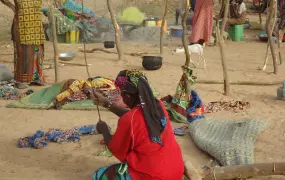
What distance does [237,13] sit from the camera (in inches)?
472

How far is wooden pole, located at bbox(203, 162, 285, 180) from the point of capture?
3799 millimetres

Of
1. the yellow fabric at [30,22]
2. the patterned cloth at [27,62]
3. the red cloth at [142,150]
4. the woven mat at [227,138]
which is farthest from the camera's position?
the patterned cloth at [27,62]

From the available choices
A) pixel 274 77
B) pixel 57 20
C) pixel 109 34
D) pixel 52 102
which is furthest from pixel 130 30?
pixel 52 102

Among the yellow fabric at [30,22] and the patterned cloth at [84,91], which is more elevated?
the yellow fabric at [30,22]

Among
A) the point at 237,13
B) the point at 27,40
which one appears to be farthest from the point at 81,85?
the point at 237,13

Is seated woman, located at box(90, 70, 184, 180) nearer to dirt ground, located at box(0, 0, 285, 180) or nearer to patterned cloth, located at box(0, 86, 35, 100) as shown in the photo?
dirt ground, located at box(0, 0, 285, 180)

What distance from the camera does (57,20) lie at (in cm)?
1080

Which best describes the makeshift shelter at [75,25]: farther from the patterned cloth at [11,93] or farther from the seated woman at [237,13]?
the patterned cloth at [11,93]

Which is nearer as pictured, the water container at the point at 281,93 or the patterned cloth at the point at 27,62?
the water container at the point at 281,93

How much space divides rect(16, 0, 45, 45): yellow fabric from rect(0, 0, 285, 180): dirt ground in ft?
2.81

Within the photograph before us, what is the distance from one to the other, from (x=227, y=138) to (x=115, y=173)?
1.67 metres

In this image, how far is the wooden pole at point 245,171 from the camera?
12.5ft

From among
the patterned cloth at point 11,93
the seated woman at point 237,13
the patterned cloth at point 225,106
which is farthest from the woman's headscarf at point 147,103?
the seated woman at point 237,13

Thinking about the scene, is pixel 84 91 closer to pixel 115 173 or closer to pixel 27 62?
pixel 27 62
